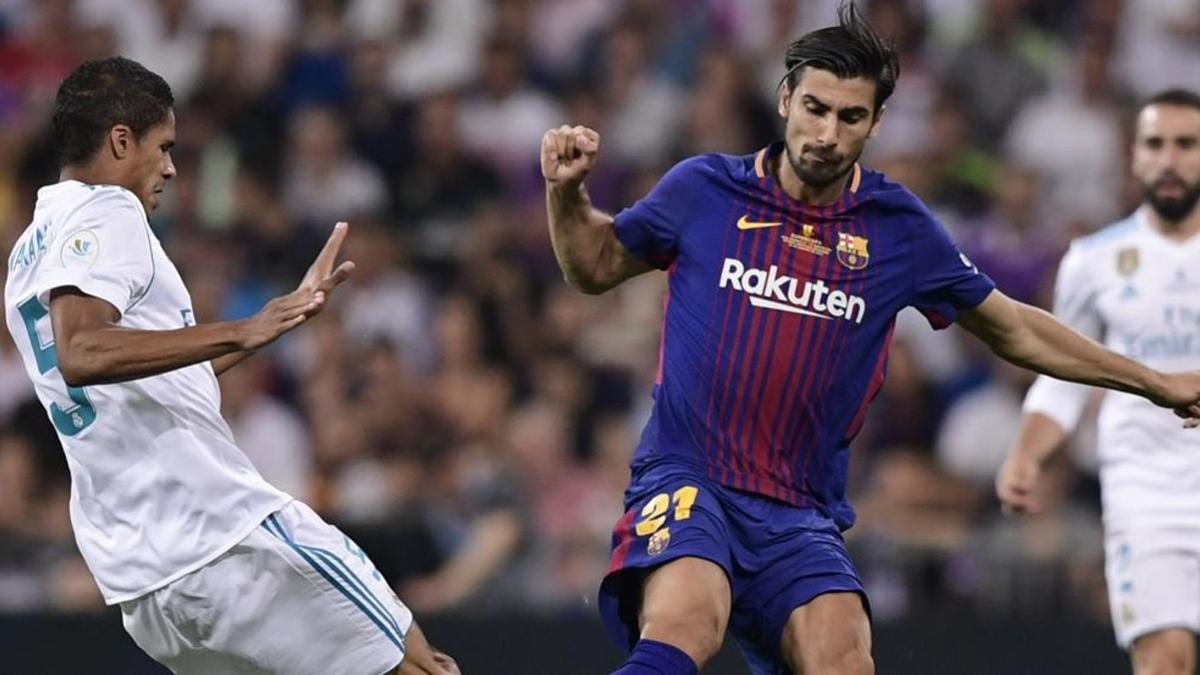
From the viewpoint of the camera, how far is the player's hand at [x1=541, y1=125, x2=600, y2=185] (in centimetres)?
575

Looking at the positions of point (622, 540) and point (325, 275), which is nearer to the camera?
point (325, 275)

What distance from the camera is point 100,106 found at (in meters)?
5.46

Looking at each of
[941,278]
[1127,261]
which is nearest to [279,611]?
[941,278]

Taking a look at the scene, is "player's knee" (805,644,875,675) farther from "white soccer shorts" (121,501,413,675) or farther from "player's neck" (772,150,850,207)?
"player's neck" (772,150,850,207)

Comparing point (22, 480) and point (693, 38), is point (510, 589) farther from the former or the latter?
point (693, 38)

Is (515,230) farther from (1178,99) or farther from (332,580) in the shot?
(332,580)

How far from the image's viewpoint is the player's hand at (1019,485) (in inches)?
303

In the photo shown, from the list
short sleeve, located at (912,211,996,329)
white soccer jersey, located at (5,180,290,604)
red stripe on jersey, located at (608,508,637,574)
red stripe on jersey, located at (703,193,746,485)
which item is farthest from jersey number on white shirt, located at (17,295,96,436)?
short sleeve, located at (912,211,996,329)

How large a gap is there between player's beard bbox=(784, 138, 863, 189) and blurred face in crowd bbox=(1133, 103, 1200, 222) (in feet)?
7.72

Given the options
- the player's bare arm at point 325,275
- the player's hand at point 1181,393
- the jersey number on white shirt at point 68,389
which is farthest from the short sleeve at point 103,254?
the player's hand at point 1181,393

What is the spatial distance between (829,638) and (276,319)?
1.74 metres

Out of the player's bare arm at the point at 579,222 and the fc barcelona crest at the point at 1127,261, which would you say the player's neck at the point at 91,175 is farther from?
the fc barcelona crest at the point at 1127,261

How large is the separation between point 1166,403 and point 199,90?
7046mm

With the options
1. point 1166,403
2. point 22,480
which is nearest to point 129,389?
point 1166,403
